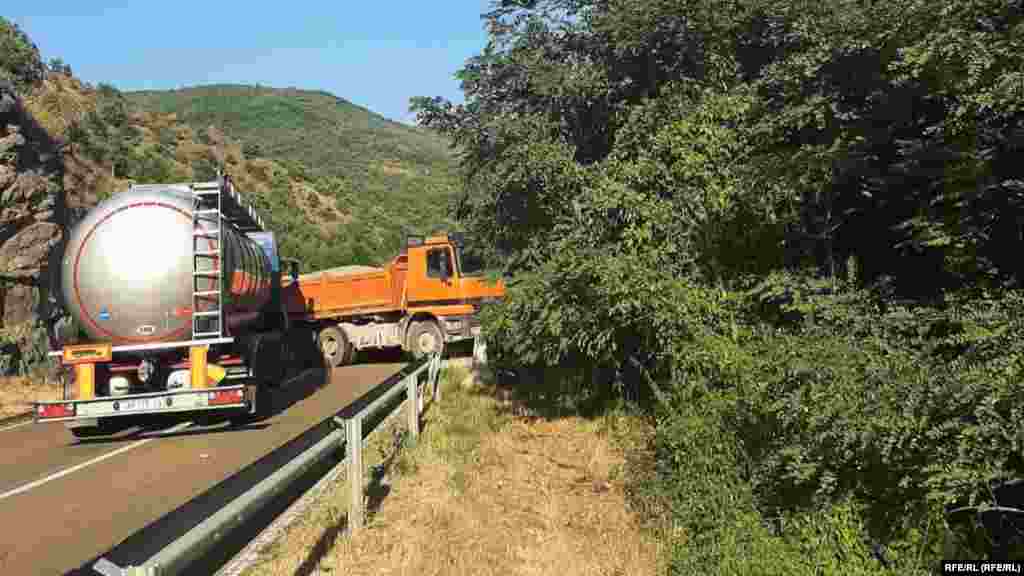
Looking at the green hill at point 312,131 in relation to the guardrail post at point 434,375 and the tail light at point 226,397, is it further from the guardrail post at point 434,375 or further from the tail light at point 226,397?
the tail light at point 226,397

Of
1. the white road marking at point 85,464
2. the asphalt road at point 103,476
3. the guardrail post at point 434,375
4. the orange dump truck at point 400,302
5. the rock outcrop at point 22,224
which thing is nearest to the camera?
the asphalt road at point 103,476

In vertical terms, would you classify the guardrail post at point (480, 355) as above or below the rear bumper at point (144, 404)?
above

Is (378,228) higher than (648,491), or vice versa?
(378,228)

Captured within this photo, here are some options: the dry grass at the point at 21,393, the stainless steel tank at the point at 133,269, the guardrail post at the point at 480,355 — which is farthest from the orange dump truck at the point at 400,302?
the stainless steel tank at the point at 133,269

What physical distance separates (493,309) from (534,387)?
2740 mm

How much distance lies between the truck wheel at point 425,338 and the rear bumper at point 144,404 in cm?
1035

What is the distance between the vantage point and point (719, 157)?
998 cm

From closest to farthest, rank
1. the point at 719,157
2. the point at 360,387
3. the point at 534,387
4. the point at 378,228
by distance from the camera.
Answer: the point at 719,157
the point at 534,387
the point at 360,387
the point at 378,228

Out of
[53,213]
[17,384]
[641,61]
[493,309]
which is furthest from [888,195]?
[53,213]

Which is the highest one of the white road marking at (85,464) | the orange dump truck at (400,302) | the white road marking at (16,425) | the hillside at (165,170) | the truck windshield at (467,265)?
the hillside at (165,170)

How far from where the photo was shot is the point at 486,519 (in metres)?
7.53

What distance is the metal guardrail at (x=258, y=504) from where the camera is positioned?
3.69 m

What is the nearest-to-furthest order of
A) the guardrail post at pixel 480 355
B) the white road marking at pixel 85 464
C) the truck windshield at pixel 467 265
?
the white road marking at pixel 85 464, the guardrail post at pixel 480 355, the truck windshield at pixel 467 265

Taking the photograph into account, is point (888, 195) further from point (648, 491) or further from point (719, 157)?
point (648, 491)
